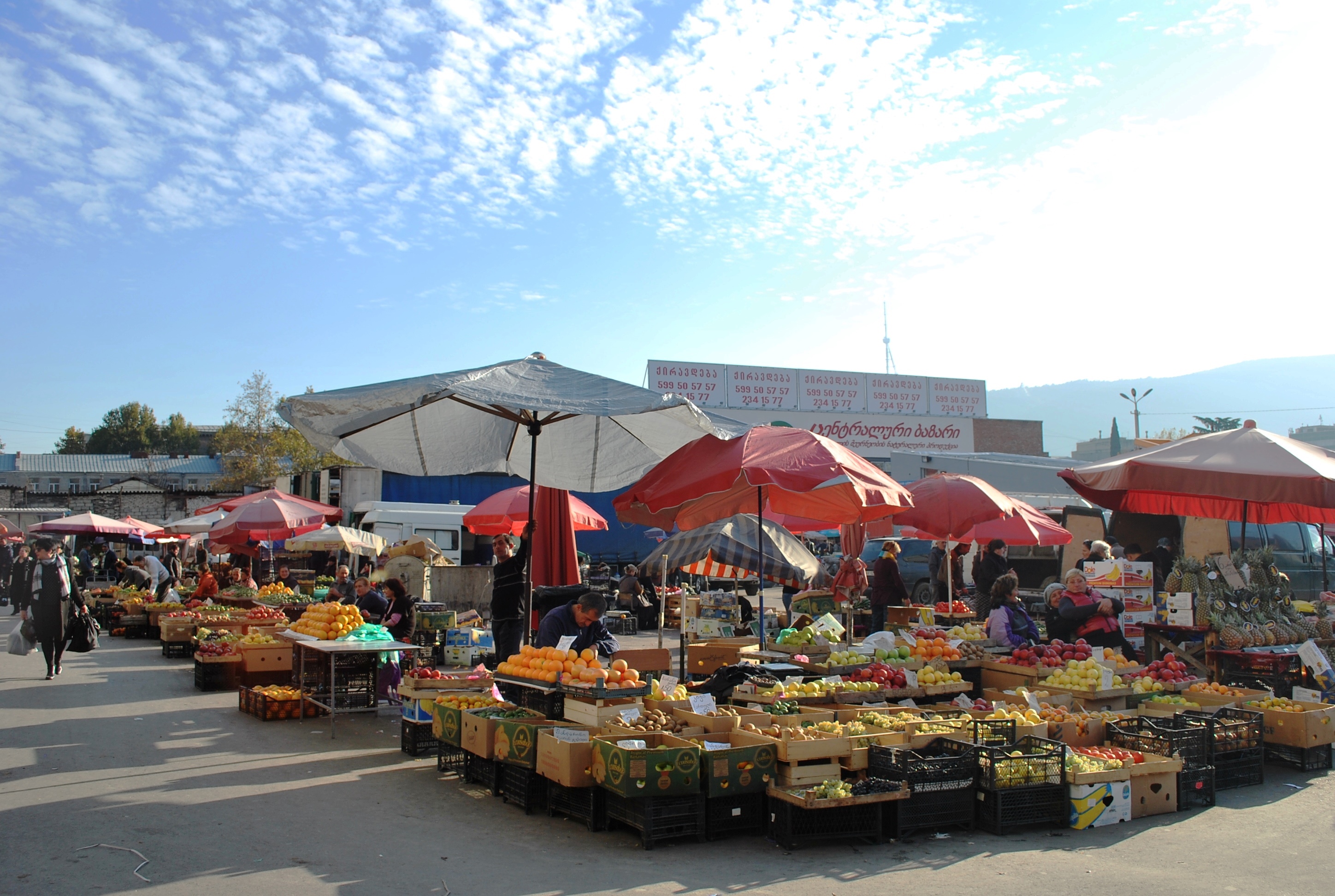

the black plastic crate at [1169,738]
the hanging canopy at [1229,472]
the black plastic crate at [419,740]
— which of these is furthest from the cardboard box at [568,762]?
the hanging canopy at [1229,472]

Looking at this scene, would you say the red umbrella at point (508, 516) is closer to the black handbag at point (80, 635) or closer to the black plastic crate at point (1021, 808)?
the black handbag at point (80, 635)

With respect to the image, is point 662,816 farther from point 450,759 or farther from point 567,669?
point 450,759

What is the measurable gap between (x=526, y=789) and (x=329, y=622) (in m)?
4.41

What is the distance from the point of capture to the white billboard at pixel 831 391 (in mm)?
46000

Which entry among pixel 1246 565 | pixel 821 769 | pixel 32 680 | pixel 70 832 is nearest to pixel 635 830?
pixel 821 769

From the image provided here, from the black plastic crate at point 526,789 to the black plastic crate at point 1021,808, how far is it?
2745 mm

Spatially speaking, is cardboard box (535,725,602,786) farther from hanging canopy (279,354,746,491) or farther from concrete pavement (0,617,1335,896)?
hanging canopy (279,354,746,491)

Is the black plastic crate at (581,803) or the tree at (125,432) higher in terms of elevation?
the tree at (125,432)

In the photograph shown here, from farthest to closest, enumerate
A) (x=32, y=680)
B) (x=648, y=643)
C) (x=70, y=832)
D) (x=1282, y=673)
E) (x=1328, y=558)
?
(x=648, y=643) < (x=1328, y=558) < (x=32, y=680) < (x=1282, y=673) < (x=70, y=832)

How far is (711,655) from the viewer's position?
11023 mm

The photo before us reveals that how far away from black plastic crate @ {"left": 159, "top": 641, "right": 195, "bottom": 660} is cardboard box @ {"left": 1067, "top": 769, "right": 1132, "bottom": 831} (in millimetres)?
12909

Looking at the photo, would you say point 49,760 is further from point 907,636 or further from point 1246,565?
point 1246,565

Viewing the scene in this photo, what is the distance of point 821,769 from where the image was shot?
5.39 meters

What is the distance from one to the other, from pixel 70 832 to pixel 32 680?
797 cm
